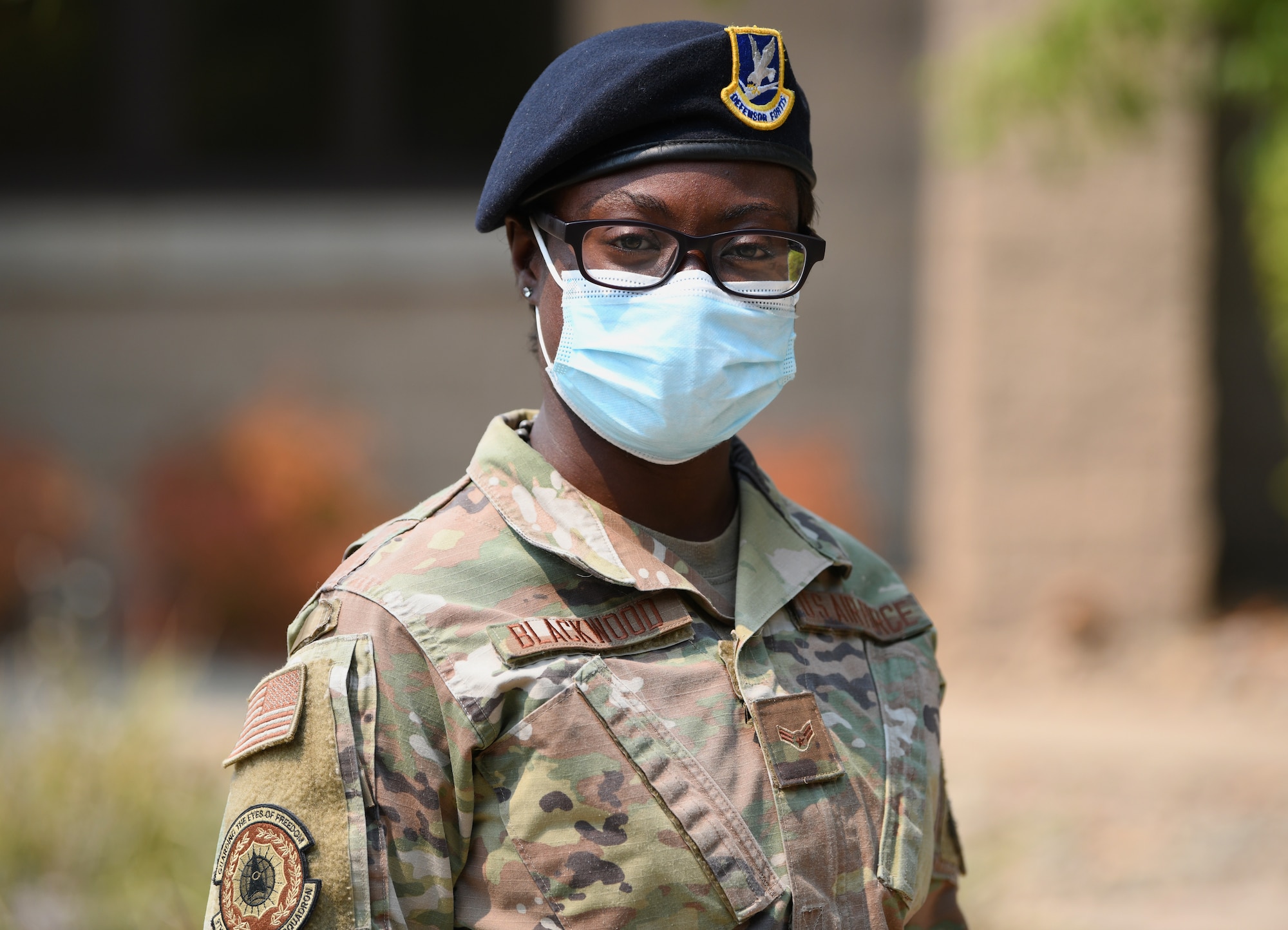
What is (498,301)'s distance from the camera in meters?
7.96

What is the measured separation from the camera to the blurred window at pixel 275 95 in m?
8.08

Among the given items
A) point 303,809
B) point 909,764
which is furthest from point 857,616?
point 303,809

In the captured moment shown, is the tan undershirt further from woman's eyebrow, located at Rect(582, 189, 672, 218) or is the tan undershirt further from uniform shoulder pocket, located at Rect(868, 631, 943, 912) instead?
woman's eyebrow, located at Rect(582, 189, 672, 218)

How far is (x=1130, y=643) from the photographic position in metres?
6.97

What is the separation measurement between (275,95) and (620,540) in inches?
284

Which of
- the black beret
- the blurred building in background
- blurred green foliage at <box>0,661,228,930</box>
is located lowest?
blurred green foliage at <box>0,661,228,930</box>

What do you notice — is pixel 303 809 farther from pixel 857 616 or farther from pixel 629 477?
pixel 857 616

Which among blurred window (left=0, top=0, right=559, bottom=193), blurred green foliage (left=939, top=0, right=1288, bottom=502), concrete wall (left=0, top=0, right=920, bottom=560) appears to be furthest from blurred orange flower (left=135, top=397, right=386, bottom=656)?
blurred green foliage (left=939, top=0, right=1288, bottom=502)

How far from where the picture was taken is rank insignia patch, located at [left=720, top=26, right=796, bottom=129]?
5.66 feet

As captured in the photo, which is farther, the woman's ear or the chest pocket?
the woman's ear

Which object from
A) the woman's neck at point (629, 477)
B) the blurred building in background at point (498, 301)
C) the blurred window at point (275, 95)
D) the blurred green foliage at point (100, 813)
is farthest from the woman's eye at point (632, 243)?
the blurred window at point (275, 95)

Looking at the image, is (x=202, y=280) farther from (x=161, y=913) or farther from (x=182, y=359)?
(x=161, y=913)

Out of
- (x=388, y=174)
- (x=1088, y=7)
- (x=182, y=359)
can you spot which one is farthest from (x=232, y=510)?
(x=1088, y=7)

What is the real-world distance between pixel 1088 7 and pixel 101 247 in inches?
222
